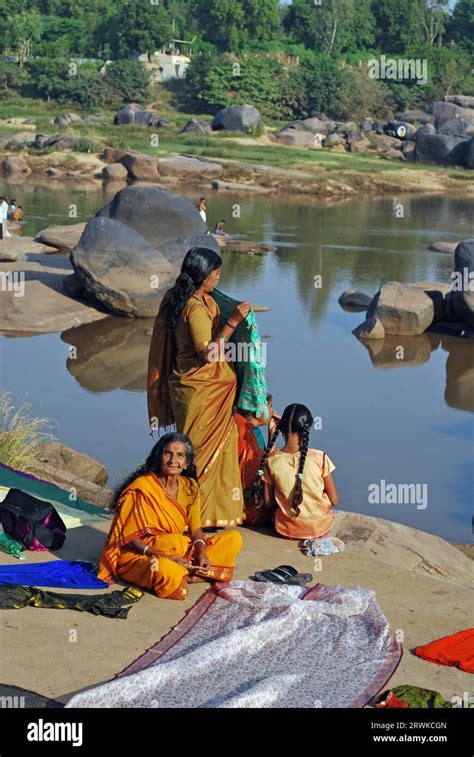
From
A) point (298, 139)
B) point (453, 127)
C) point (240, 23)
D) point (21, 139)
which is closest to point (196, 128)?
point (298, 139)

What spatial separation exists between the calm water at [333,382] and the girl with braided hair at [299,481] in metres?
2.51

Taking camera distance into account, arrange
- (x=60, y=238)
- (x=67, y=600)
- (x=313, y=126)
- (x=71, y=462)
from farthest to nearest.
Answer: (x=313, y=126) → (x=60, y=238) → (x=71, y=462) → (x=67, y=600)

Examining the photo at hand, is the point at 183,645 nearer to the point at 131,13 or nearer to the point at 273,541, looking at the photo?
the point at 273,541

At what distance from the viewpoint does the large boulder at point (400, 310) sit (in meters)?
15.7

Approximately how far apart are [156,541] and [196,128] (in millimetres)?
40268

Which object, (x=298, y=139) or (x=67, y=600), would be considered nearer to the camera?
(x=67, y=600)

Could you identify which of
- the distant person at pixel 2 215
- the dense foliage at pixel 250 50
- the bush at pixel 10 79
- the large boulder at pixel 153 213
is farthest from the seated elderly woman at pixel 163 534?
the bush at pixel 10 79

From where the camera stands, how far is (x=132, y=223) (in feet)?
58.9

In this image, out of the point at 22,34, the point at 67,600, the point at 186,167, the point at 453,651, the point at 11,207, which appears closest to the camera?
the point at 453,651

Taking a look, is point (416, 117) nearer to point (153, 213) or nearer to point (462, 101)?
point (462, 101)

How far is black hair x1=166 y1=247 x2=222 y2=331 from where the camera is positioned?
6285 mm

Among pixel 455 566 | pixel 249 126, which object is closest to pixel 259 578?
pixel 455 566

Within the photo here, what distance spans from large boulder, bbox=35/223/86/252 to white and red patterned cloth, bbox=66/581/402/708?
15.9 meters

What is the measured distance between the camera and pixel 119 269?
15.5 metres
